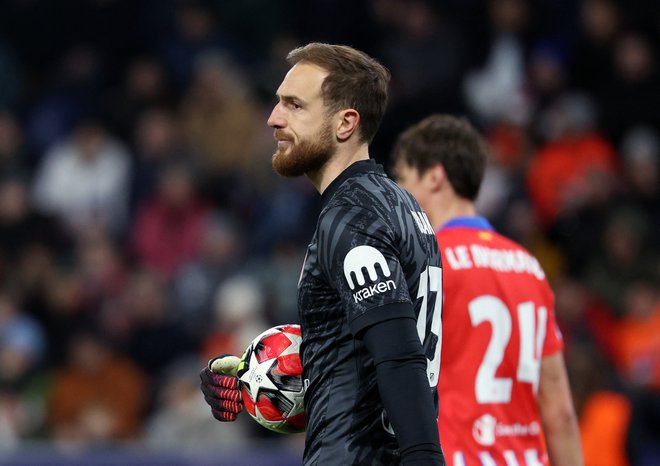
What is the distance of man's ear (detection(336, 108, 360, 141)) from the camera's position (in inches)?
138

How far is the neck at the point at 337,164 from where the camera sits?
3529 millimetres

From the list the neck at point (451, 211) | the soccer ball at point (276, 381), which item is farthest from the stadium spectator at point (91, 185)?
the soccer ball at point (276, 381)

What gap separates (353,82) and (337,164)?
9.4 inches

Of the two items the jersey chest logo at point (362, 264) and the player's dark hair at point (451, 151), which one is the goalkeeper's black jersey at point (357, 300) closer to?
the jersey chest logo at point (362, 264)

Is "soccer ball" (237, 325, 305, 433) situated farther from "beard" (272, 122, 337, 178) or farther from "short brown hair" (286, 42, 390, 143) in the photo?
"short brown hair" (286, 42, 390, 143)

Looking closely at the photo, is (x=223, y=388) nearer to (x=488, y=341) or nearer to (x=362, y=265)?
(x=362, y=265)

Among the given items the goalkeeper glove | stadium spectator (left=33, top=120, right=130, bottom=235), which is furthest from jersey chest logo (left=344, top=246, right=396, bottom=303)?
stadium spectator (left=33, top=120, right=130, bottom=235)

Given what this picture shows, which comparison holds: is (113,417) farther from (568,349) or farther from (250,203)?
(568,349)

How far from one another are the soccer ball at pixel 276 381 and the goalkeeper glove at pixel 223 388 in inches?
1.7

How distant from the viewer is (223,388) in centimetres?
382

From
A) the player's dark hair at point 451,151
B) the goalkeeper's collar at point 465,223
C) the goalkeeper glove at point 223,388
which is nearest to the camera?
the goalkeeper glove at point 223,388

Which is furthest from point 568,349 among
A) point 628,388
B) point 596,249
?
point 596,249

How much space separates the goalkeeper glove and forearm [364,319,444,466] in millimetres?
766


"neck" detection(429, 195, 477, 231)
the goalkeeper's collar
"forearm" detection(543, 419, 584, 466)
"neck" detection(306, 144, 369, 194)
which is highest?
"neck" detection(429, 195, 477, 231)
